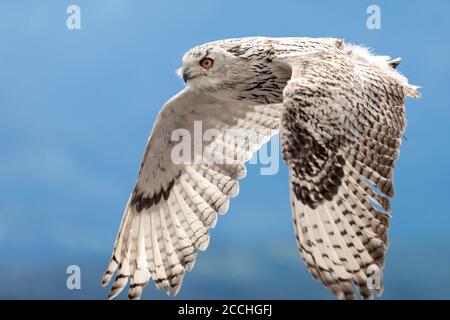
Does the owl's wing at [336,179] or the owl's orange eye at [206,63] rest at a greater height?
the owl's orange eye at [206,63]

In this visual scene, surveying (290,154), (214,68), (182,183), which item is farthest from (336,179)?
(182,183)

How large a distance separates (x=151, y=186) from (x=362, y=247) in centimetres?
329

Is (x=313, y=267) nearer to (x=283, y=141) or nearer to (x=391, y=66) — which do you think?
(x=283, y=141)

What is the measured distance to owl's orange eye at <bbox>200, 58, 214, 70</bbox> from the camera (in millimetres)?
7500

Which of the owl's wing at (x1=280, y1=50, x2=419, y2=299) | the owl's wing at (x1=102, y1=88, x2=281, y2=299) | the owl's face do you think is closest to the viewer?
the owl's wing at (x1=280, y1=50, x2=419, y2=299)

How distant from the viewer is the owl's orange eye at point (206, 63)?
750cm

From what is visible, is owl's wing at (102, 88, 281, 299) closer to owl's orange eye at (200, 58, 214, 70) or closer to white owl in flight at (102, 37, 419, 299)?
white owl in flight at (102, 37, 419, 299)

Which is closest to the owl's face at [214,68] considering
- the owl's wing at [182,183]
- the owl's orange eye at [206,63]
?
the owl's orange eye at [206,63]

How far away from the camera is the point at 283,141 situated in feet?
21.0

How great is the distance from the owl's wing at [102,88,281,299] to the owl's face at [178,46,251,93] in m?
0.86

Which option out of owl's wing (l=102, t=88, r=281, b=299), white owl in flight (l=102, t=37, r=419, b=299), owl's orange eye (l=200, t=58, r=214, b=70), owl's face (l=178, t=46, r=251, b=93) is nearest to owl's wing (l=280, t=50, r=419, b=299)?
white owl in flight (l=102, t=37, r=419, b=299)

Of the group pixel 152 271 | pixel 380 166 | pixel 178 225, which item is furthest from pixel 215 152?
pixel 380 166

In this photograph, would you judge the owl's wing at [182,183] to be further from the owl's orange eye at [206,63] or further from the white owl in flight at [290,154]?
the owl's orange eye at [206,63]

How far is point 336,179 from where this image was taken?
6371 mm
